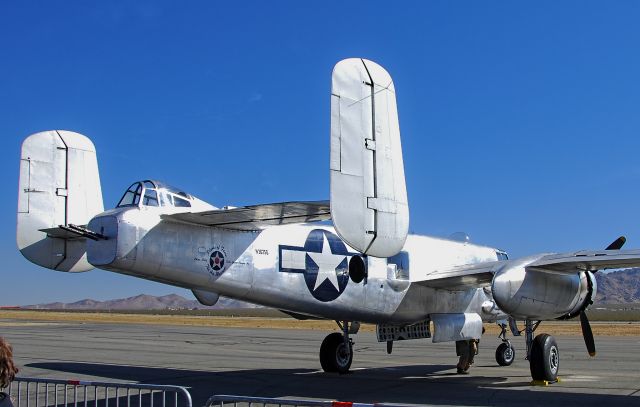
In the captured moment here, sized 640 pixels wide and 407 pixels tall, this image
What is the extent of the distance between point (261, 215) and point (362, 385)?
5.81 m

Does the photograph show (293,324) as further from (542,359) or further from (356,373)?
(542,359)

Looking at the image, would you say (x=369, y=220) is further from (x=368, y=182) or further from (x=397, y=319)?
(x=397, y=319)

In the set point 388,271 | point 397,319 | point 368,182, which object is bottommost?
point 397,319

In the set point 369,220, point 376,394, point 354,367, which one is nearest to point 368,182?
point 369,220

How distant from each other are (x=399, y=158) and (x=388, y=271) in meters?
6.62

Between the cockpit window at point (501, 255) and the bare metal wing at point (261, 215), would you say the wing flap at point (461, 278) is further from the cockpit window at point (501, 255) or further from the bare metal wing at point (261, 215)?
the bare metal wing at point (261, 215)

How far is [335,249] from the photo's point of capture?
53.7ft

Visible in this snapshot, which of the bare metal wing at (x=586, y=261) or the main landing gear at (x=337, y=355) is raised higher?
the bare metal wing at (x=586, y=261)

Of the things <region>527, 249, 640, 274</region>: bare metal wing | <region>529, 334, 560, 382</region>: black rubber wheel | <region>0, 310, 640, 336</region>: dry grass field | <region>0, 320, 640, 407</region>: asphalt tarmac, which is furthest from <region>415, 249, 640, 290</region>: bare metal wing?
<region>0, 310, 640, 336</region>: dry grass field

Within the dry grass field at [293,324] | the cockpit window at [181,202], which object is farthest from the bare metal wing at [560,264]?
the dry grass field at [293,324]

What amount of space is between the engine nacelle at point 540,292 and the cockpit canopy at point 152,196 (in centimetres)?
687

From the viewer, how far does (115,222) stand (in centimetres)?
1234

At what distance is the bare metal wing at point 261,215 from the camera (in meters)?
11.9

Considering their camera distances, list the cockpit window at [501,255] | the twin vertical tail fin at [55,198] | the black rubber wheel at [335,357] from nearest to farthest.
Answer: the twin vertical tail fin at [55,198], the black rubber wheel at [335,357], the cockpit window at [501,255]
